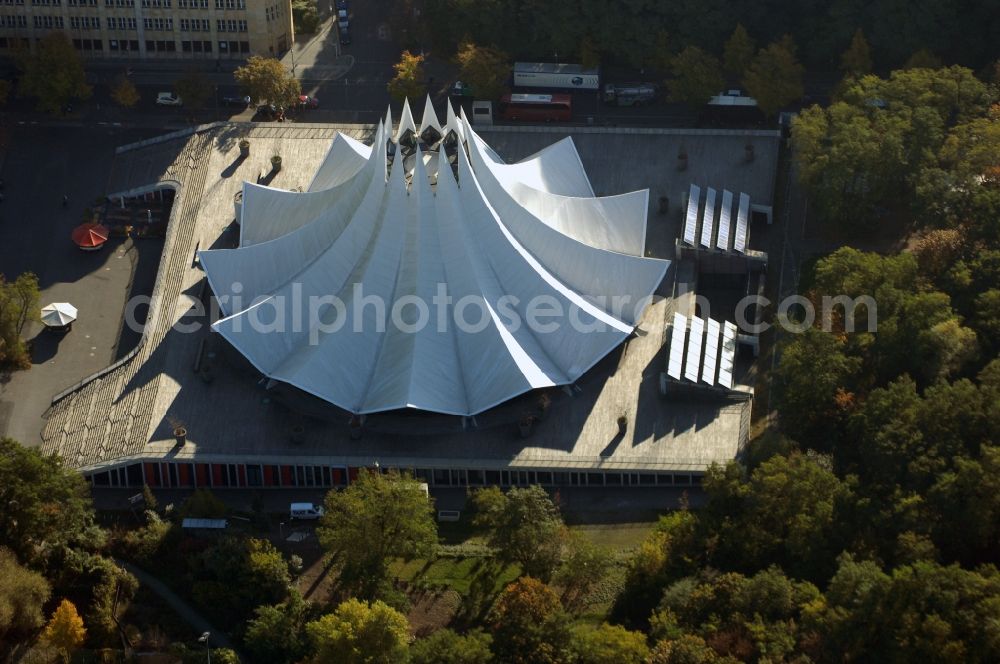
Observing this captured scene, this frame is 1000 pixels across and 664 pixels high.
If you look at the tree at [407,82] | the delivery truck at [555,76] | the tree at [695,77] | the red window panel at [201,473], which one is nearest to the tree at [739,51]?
the tree at [695,77]

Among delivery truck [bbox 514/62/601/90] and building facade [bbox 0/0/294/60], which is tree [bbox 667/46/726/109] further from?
building facade [bbox 0/0/294/60]

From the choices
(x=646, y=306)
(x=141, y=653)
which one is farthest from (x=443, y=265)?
(x=141, y=653)

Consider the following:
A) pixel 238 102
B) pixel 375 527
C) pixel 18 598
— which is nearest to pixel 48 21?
pixel 238 102

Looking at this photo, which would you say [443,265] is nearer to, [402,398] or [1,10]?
[402,398]

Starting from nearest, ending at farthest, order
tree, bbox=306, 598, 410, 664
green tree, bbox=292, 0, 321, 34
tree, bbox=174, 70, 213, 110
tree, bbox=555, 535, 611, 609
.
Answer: tree, bbox=306, 598, 410, 664
tree, bbox=555, 535, 611, 609
tree, bbox=174, 70, 213, 110
green tree, bbox=292, 0, 321, 34

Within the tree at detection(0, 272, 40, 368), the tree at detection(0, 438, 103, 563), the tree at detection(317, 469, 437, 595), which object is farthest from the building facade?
the tree at detection(317, 469, 437, 595)
